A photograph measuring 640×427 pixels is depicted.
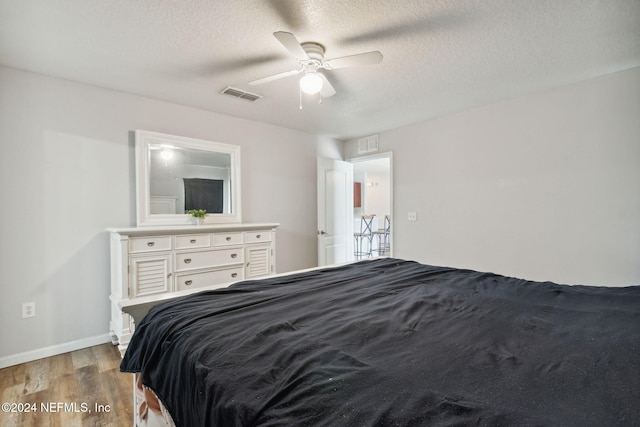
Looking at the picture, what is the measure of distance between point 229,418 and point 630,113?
11.8 feet

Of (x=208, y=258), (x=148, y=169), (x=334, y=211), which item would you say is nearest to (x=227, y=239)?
(x=208, y=258)

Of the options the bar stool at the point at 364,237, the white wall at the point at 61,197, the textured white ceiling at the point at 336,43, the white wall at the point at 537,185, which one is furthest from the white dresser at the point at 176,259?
the bar stool at the point at 364,237

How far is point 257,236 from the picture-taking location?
3396 mm

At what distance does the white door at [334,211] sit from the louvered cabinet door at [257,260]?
0.97m

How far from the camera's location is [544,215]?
9.68 ft

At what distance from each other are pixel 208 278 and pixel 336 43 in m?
2.42

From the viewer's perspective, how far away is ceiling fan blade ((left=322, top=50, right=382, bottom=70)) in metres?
1.84

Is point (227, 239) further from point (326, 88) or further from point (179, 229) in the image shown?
point (326, 88)

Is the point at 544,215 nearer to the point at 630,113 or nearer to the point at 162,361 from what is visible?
the point at 630,113

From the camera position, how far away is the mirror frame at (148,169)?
116 inches

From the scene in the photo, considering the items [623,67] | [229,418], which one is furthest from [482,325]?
[623,67]

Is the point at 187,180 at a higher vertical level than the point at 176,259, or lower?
higher

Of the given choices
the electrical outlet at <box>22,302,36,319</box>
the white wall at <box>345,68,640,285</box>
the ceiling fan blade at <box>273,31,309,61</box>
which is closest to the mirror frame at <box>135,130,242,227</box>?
the electrical outlet at <box>22,302,36,319</box>

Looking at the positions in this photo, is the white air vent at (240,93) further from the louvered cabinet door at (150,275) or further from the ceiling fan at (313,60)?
the louvered cabinet door at (150,275)
